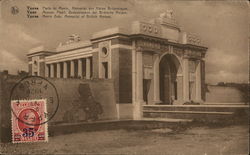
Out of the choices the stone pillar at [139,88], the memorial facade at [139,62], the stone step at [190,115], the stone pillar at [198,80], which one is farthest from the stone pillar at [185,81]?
the stone step at [190,115]

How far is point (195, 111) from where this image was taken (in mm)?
18797

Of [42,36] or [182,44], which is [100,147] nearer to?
[42,36]

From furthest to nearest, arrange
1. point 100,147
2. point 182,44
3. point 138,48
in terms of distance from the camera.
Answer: point 182,44, point 138,48, point 100,147

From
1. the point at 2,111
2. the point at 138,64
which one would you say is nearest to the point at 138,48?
the point at 138,64

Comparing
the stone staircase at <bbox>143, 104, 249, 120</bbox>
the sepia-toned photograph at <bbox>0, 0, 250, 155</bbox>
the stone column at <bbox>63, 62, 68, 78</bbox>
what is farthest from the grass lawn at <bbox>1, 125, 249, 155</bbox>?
the stone column at <bbox>63, 62, 68, 78</bbox>

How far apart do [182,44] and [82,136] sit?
1464 cm

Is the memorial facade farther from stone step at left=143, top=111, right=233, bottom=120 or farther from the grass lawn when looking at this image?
the grass lawn

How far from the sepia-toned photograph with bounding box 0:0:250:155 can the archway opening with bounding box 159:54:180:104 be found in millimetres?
3566

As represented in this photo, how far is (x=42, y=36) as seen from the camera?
45.0 feet

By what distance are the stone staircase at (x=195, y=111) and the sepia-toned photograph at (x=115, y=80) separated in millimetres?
65

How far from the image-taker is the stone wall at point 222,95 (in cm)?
1840

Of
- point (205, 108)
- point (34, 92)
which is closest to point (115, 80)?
point (205, 108)

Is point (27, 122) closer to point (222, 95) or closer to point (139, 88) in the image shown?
point (139, 88)

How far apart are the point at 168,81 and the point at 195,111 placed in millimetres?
9552
